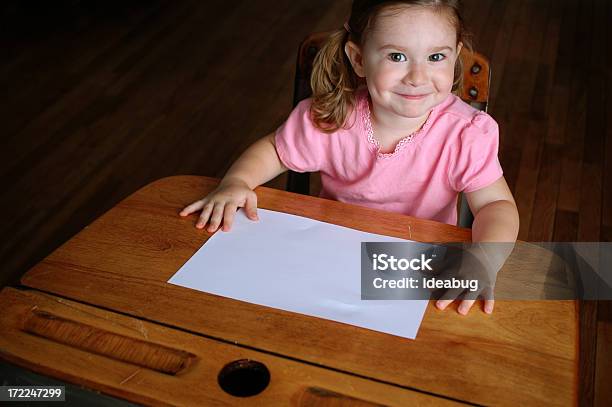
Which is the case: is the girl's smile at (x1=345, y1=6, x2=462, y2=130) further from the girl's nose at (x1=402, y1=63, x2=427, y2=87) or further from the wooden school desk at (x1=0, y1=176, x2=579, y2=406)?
the wooden school desk at (x1=0, y1=176, x2=579, y2=406)

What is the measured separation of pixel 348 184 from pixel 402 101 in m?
0.24

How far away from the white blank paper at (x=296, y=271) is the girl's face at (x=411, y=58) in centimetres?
26

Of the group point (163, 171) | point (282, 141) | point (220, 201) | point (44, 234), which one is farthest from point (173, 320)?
point (163, 171)

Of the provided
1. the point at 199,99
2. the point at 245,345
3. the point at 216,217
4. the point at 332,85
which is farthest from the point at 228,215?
the point at 199,99

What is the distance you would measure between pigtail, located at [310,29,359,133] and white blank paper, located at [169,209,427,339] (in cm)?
27

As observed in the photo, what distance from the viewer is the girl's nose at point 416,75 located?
1.13 meters

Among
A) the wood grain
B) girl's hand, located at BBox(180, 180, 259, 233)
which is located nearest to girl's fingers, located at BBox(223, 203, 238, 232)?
girl's hand, located at BBox(180, 180, 259, 233)

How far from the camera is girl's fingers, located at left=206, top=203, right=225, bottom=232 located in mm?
1051

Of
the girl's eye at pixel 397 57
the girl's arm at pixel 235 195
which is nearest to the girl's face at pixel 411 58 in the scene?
the girl's eye at pixel 397 57

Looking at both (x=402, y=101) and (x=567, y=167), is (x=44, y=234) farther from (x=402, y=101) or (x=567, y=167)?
(x=567, y=167)

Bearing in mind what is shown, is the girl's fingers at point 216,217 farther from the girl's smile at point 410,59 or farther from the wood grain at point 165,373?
the girl's smile at point 410,59

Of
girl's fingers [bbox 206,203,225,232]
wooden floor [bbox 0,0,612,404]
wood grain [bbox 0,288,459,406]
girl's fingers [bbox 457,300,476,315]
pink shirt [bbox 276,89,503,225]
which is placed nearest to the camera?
wood grain [bbox 0,288,459,406]

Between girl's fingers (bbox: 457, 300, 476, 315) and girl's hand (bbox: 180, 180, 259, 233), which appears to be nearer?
girl's fingers (bbox: 457, 300, 476, 315)

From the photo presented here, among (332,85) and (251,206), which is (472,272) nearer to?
(251,206)
